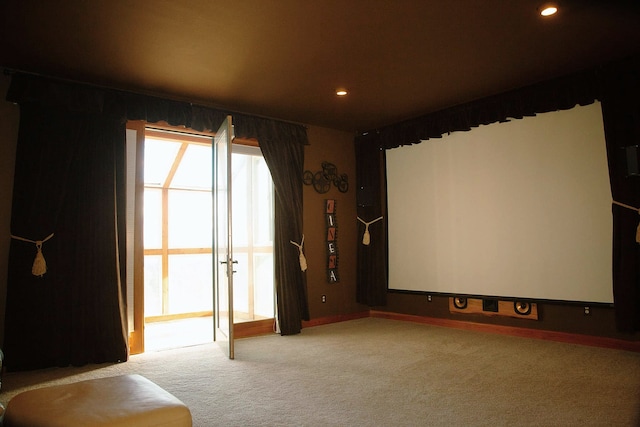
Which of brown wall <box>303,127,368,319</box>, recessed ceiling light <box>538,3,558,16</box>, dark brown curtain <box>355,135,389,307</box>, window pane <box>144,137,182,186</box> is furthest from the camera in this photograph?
window pane <box>144,137,182,186</box>

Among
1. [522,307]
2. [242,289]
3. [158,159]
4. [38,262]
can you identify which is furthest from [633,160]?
[158,159]

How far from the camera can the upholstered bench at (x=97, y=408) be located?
179 cm

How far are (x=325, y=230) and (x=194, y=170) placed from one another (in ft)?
8.46

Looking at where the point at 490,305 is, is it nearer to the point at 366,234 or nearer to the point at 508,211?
the point at 508,211

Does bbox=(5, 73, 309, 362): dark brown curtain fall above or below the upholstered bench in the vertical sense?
above

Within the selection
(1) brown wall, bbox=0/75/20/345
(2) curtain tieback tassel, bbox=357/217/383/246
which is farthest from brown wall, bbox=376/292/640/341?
(1) brown wall, bbox=0/75/20/345

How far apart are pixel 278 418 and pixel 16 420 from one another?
1.41m

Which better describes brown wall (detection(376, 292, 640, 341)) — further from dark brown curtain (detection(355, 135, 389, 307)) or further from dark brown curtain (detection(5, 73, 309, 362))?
dark brown curtain (detection(5, 73, 309, 362))

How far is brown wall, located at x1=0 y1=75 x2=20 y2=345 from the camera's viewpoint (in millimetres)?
3885

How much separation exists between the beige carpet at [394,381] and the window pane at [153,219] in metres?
2.65

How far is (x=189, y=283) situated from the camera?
711 cm

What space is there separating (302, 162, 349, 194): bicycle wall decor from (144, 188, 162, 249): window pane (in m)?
2.65

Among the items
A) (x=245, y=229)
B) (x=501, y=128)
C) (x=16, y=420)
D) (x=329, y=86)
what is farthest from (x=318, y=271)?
(x=16, y=420)

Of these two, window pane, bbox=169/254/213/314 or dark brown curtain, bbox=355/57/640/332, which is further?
window pane, bbox=169/254/213/314
